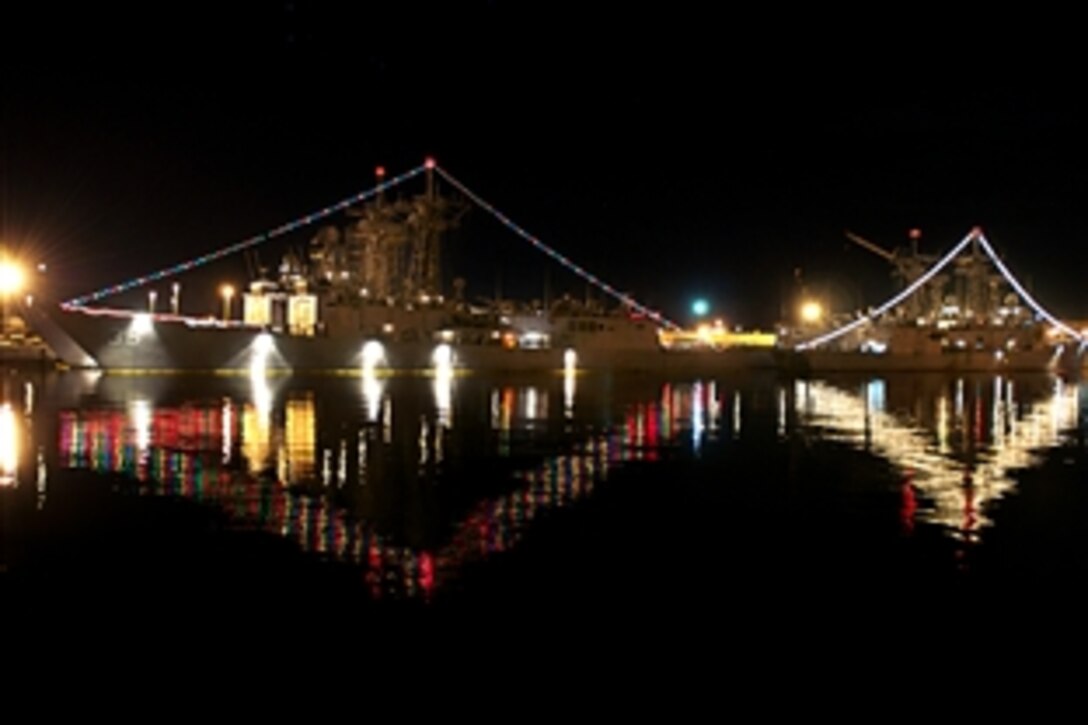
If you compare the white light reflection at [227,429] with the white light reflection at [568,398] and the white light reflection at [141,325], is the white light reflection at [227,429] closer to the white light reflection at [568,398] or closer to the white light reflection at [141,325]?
the white light reflection at [568,398]

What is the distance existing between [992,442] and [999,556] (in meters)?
11.3

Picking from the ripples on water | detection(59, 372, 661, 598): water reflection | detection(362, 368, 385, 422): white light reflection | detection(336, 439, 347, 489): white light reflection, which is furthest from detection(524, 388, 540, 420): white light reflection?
detection(336, 439, 347, 489): white light reflection

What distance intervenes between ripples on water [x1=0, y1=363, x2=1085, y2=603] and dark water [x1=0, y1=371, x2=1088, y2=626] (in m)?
0.06

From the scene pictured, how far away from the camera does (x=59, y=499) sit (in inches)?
441

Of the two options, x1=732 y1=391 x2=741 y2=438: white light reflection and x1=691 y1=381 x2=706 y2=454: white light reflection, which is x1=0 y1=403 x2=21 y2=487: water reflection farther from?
x1=732 y1=391 x2=741 y2=438: white light reflection

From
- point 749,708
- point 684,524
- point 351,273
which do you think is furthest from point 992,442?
point 351,273

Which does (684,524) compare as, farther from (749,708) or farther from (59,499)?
(59,499)

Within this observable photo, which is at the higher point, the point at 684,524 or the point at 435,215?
the point at 435,215

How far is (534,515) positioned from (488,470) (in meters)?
3.40

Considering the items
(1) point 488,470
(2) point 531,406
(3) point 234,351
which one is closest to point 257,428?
(1) point 488,470

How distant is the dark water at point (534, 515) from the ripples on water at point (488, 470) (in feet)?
0.18

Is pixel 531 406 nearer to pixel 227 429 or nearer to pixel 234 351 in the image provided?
pixel 227 429

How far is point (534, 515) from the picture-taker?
35.5 ft

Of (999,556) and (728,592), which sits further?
(999,556)
